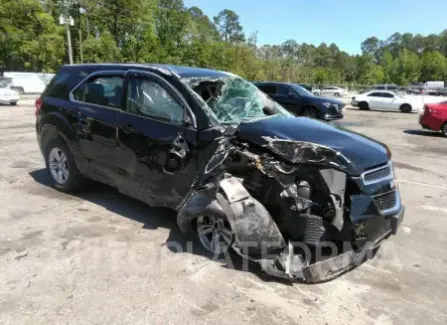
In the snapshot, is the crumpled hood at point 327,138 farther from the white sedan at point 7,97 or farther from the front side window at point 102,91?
the white sedan at point 7,97

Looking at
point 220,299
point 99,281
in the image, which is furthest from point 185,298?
point 99,281

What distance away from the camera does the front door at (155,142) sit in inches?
161

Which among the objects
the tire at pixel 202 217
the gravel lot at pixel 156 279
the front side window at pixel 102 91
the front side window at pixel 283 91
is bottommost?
the gravel lot at pixel 156 279

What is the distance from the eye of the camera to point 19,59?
42000mm

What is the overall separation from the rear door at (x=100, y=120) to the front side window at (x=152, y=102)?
191mm

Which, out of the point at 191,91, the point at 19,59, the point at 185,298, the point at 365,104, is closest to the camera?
the point at 185,298

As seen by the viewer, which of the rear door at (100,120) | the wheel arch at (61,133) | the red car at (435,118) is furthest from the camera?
the red car at (435,118)

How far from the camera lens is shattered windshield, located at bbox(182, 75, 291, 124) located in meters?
4.31

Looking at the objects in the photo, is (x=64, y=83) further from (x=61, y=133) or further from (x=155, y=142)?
(x=155, y=142)

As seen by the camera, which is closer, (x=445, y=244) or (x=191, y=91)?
(x=191, y=91)

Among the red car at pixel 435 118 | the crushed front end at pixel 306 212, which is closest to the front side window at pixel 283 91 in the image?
the red car at pixel 435 118

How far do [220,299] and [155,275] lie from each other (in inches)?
26.6

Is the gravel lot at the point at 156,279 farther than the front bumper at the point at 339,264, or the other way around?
the front bumper at the point at 339,264

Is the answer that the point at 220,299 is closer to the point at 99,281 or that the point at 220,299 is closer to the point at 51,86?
the point at 99,281
